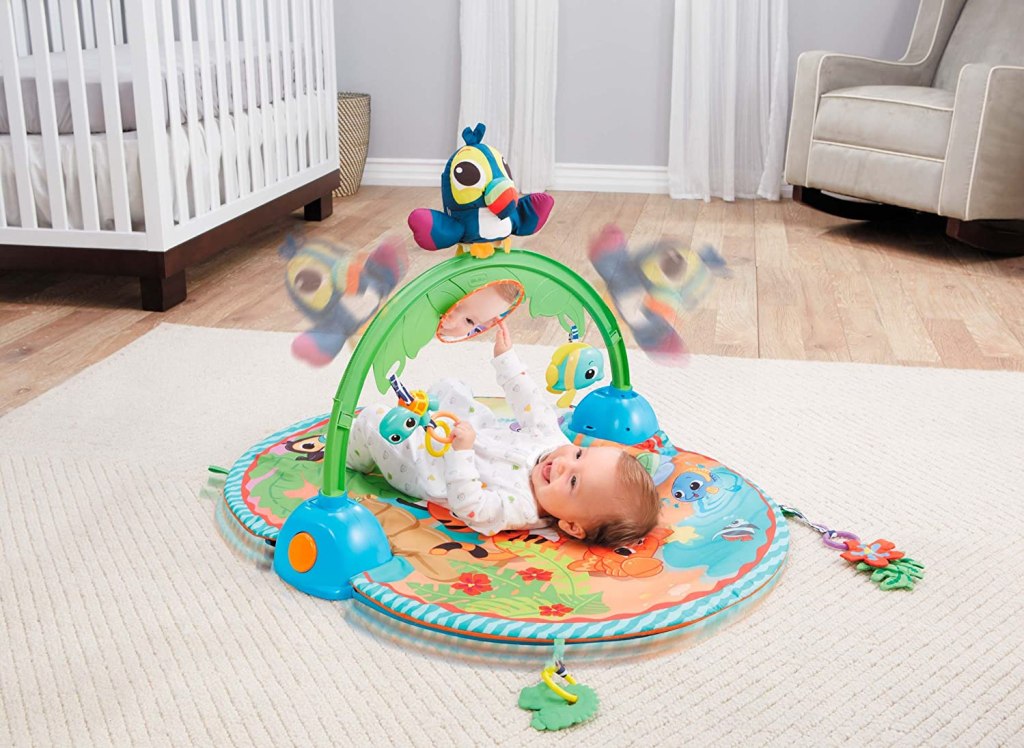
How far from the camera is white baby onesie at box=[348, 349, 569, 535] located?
1.24 m

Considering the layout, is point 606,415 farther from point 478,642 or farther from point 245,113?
point 245,113

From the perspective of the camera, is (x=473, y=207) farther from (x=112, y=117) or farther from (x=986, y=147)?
(x=986, y=147)

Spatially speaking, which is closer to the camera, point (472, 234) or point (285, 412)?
point (472, 234)

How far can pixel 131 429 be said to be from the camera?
66.3 inches

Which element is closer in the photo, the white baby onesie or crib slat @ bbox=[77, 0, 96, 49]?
the white baby onesie

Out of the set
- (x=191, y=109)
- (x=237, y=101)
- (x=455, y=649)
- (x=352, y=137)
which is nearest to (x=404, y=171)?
(x=352, y=137)

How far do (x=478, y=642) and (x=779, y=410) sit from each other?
0.90 meters

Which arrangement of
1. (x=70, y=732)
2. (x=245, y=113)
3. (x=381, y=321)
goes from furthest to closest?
(x=245, y=113), (x=381, y=321), (x=70, y=732)

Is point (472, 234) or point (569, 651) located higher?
point (472, 234)

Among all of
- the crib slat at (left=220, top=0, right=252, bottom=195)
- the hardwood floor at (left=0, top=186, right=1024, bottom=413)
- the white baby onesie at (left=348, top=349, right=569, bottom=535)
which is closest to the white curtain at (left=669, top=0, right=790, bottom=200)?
the hardwood floor at (left=0, top=186, right=1024, bottom=413)

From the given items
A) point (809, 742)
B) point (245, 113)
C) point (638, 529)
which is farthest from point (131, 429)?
point (245, 113)

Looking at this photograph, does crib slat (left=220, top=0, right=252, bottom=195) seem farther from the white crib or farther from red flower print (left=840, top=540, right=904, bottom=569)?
red flower print (left=840, top=540, right=904, bottom=569)

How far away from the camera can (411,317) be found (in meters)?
1.20

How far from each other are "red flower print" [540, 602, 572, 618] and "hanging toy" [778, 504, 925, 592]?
1.30ft
